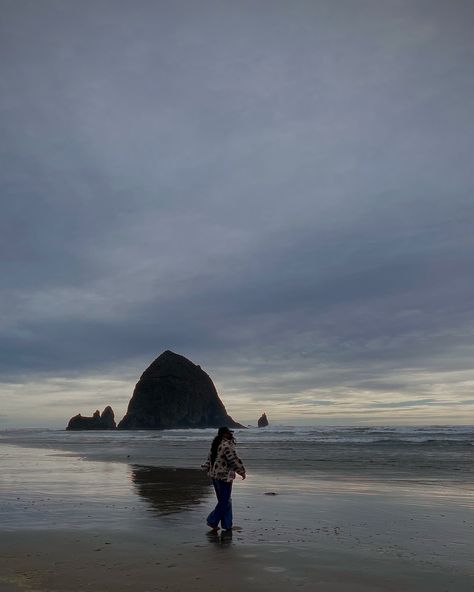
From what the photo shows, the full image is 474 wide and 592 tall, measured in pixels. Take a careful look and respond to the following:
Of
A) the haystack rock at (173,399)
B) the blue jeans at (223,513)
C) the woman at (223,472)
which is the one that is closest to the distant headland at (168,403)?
the haystack rock at (173,399)

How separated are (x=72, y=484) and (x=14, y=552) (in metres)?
10.2

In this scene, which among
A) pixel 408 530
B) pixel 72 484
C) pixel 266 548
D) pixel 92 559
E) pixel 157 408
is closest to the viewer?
pixel 92 559

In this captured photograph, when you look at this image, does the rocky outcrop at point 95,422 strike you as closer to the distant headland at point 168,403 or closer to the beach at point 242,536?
the distant headland at point 168,403

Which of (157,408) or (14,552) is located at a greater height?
(157,408)

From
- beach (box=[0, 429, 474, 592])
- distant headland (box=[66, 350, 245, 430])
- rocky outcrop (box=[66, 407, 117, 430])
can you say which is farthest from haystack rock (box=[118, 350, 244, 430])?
beach (box=[0, 429, 474, 592])

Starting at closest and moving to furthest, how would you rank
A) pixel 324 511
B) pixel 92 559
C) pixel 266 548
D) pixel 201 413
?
pixel 92 559 < pixel 266 548 < pixel 324 511 < pixel 201 413

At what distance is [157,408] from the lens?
538 ft

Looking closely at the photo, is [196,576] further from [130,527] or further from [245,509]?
[245,509]

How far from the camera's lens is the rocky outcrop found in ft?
528

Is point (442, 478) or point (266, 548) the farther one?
point (442, 478)

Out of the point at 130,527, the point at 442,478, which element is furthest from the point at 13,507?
the point at 442,478

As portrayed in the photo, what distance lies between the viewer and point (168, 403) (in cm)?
16512

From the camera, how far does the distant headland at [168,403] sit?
163m

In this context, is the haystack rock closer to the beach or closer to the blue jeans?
the beach
